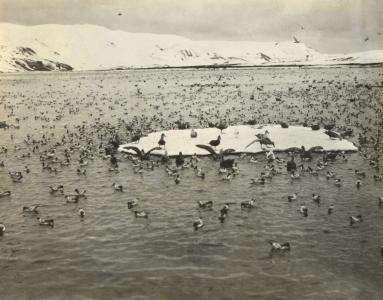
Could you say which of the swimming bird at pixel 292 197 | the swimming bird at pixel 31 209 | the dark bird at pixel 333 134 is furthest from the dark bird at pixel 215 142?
the swimming bird at pixel 31 209

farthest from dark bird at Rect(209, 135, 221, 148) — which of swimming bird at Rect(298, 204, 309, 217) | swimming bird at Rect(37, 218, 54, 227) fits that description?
swimming bird at Rect(37, 218, 54, 227)

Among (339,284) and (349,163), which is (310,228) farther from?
(349,163)

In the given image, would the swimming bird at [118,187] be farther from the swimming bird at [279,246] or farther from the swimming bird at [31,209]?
the swimming bird at [279,246]

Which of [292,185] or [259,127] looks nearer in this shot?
[292,185]

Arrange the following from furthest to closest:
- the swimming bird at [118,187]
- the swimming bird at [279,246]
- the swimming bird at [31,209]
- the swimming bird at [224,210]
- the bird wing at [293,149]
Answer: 1. the bird wing at [293,149]
2. the swimming bird at [118,187]
3. the swimming bird at [31,209]
4. the swimming bird at [224,210]
5. the swimming bird at [279,246]

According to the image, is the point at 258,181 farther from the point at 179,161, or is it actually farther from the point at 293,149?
the point at 293,149

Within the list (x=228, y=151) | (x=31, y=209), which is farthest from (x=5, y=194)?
(x=228, y=151)

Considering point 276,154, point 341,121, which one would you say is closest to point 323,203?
point 276,154
